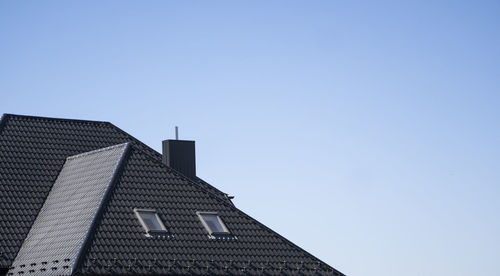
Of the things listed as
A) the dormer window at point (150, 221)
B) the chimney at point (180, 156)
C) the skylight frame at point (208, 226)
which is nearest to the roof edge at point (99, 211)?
the dormer window at point (150, 221)

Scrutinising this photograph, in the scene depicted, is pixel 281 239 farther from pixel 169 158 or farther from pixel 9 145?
pixel 9 145

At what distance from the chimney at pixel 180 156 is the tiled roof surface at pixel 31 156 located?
1.21 metres

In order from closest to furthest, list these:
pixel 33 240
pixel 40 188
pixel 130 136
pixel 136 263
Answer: pixel 136 263, pixel 33 240, pixel 40 188, pixel 130 136

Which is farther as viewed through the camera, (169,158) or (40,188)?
(169,158)

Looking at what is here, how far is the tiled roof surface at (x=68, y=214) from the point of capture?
31938mm

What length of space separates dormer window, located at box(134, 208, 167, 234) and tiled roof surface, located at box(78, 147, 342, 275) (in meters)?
0.19

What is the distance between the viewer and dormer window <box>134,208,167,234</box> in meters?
33.4

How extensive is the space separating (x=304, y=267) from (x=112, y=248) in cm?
739

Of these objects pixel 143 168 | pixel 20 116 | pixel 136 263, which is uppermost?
pixel 20 116

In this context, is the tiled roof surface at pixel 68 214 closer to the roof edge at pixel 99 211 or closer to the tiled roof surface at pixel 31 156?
the roof edge at pixel 99 211

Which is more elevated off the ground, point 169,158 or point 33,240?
point 169,158

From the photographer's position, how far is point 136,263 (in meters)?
31.8

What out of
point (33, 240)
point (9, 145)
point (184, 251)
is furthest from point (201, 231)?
point (9, 145)

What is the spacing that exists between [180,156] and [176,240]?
7.13 metres
